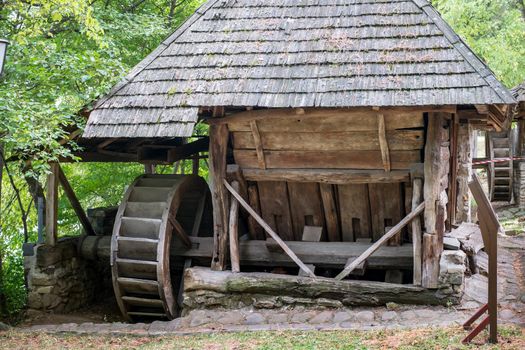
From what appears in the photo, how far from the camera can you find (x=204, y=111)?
334 inches

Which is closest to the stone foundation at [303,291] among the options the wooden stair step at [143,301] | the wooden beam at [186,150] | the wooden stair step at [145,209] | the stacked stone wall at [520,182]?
the wooden stair step at [143,301]

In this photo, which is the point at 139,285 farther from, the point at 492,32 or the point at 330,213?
the point at 492,32

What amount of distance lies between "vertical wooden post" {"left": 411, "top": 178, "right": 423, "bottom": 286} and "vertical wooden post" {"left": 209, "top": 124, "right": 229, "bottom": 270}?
8.67 feet

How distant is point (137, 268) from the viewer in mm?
9109

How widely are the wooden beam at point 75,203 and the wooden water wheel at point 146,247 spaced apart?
131cm

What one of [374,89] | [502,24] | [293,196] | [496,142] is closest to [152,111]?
[293,196]

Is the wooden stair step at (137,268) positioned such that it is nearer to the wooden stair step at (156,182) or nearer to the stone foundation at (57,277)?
the wooden stair step at (156,182)

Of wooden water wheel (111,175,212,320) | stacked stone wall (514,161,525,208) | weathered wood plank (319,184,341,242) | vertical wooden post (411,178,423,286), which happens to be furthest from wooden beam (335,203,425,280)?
stacked stone wall (514,161,525,208)

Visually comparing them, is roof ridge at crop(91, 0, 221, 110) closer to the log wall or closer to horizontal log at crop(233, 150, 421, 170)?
the log wall

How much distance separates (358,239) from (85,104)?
4383mm

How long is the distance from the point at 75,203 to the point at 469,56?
22.2 ft

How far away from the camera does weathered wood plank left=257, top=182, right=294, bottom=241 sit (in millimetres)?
8953

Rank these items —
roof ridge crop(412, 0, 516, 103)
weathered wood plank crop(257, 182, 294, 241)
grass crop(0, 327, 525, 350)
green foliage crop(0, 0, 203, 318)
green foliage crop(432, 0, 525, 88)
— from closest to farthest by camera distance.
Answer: grass crop(0, 327, 525, 350) → roof ridge crop(412, 0, 516, 103) → green foliage crop(0, 0, 203, 318) → weathered wood plank crop(257, 182, 294, 241) → green foliage crop(432, 0, 525, 88)

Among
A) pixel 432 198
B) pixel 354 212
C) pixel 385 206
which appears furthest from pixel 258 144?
pixel 432 198
